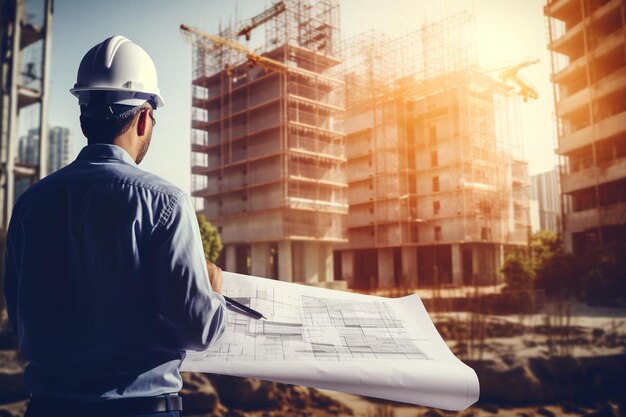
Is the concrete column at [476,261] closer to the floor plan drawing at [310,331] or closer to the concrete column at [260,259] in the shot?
the concrete column at [260,259]

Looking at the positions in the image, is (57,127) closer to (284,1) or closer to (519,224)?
(284,1)

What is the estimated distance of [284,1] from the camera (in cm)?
1992

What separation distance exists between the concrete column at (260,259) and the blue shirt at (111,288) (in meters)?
17.7

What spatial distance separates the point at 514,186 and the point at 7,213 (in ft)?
67.8

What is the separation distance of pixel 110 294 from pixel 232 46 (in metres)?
A: 21.0

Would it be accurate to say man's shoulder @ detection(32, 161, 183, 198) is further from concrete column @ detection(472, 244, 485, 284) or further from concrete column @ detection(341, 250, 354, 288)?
concrete column @ detection(341, 250, 354, 288)

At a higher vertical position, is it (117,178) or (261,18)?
(261,18)

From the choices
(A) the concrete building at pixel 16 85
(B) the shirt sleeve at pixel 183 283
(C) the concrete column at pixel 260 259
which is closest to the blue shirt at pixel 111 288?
(B) the shirt sleeve at pixel 183 283

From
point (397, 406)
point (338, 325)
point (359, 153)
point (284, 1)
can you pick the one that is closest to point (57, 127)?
point (284, 1)

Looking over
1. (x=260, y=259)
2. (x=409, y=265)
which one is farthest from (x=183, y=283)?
(x=409, y=265)

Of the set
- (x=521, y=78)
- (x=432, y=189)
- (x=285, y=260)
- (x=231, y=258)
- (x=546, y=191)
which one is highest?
(x=521, y=78)

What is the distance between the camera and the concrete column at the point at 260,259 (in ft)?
60.2

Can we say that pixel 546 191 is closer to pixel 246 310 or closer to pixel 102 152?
pixel 246 310

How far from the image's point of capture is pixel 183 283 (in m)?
0.59
